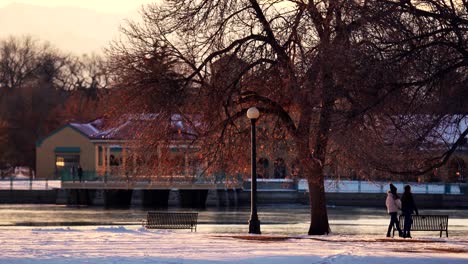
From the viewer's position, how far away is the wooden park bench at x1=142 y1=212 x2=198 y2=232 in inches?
1579

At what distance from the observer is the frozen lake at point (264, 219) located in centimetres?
4762

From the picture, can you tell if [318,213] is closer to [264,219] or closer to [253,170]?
[253,170]

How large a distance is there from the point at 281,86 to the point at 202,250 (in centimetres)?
1303

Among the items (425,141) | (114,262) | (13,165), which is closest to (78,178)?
(13,165)

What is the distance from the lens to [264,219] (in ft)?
192

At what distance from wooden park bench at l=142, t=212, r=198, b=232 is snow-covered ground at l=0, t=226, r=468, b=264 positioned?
383 inches

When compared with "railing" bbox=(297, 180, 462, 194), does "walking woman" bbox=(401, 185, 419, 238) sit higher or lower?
lower

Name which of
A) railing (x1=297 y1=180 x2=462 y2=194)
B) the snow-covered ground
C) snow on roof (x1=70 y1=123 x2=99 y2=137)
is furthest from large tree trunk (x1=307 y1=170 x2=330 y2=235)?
snow on roof (x1=70 y1=123 x2=99 y2=137)

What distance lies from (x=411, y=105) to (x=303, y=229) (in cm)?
2002

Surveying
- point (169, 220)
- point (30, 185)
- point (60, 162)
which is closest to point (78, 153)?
point (60, 162)

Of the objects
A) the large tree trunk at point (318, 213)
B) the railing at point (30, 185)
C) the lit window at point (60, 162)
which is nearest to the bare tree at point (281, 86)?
the large tree trunk at point (318, 213)

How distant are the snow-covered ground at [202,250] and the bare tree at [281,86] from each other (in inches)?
132

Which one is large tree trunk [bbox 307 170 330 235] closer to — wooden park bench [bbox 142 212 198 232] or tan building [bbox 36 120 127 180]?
wooden park bench [bbox 142 212 198 232]

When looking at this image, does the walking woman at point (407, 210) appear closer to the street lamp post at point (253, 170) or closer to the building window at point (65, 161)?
the street lamp post at point (253, 170)
